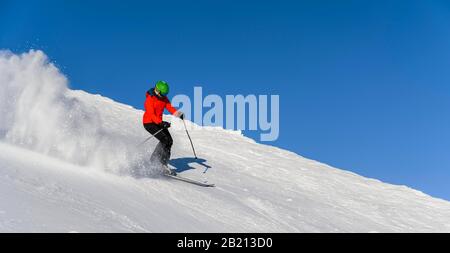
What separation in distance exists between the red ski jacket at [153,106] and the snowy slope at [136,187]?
899 millimetres

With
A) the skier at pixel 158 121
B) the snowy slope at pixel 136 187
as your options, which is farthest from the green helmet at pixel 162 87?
the snowy slope at pixel 136 187

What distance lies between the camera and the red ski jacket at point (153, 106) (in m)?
11.0

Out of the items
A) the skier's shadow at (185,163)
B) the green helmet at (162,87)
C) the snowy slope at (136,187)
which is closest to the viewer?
the snowy slope at (136,187)

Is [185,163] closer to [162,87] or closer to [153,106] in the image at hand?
[153,106]

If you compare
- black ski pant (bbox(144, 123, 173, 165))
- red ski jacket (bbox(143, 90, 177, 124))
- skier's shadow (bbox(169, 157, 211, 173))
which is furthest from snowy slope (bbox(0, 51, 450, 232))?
red ski jacket (bbox(143, 90, 177, 124))

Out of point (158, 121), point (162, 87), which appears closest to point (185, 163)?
point (158, 121)

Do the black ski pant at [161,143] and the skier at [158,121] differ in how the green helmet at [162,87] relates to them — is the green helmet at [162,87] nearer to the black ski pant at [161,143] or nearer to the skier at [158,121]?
the skier at [158,121]

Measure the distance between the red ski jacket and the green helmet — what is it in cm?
15

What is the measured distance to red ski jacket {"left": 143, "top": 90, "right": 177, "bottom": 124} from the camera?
36.1ft

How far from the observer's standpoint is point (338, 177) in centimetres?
1803
